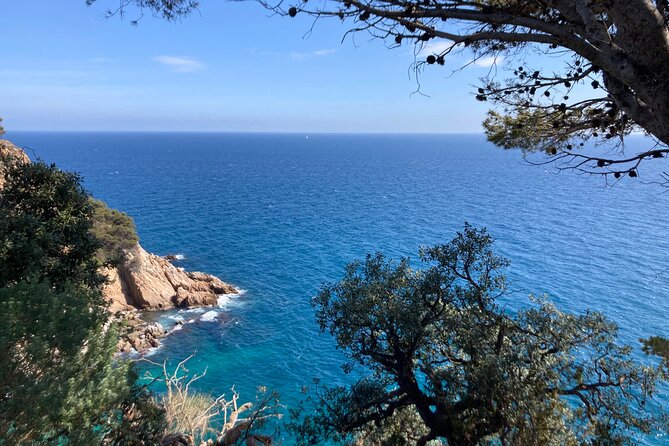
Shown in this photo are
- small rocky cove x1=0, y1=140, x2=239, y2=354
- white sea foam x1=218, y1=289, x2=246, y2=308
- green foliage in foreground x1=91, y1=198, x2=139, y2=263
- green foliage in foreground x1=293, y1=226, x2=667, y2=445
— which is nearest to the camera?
green foliage in foreground x1=293, y1=226, x2=667, y2=445

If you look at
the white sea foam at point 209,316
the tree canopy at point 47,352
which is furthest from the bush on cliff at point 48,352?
the white sea foam at point 209,316

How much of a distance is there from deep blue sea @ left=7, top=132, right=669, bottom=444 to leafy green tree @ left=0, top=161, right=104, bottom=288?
11.3 feet

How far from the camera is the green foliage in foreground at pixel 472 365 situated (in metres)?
8.59

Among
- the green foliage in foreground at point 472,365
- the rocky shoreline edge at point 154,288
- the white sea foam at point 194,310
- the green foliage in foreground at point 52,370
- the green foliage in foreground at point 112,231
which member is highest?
the green foliage in foreground at point 52,370

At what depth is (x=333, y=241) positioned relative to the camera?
5081cm

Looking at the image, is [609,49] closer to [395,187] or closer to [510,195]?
[510,195]

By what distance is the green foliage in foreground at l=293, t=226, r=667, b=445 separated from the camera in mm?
8594

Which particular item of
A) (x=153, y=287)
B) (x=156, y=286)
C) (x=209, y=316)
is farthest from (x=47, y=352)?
(x=156, y=286)

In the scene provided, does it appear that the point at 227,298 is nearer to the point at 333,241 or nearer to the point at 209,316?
the point at 209,316

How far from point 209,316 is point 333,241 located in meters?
21.0

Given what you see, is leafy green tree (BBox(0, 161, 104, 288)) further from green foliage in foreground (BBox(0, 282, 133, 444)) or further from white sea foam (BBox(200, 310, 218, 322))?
white sea foam (BBox(200, 310, 218, 322))

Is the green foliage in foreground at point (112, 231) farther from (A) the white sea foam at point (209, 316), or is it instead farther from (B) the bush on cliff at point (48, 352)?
(B) the bush on cliff at point (48, 352)

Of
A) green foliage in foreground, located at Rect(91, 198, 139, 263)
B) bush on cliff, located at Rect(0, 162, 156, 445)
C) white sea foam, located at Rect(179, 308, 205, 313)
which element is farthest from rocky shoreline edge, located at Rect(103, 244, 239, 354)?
bush on cliff, located at Rect(0, 162, 156, 445)

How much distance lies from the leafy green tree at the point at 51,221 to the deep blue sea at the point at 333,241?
11.3 feet
